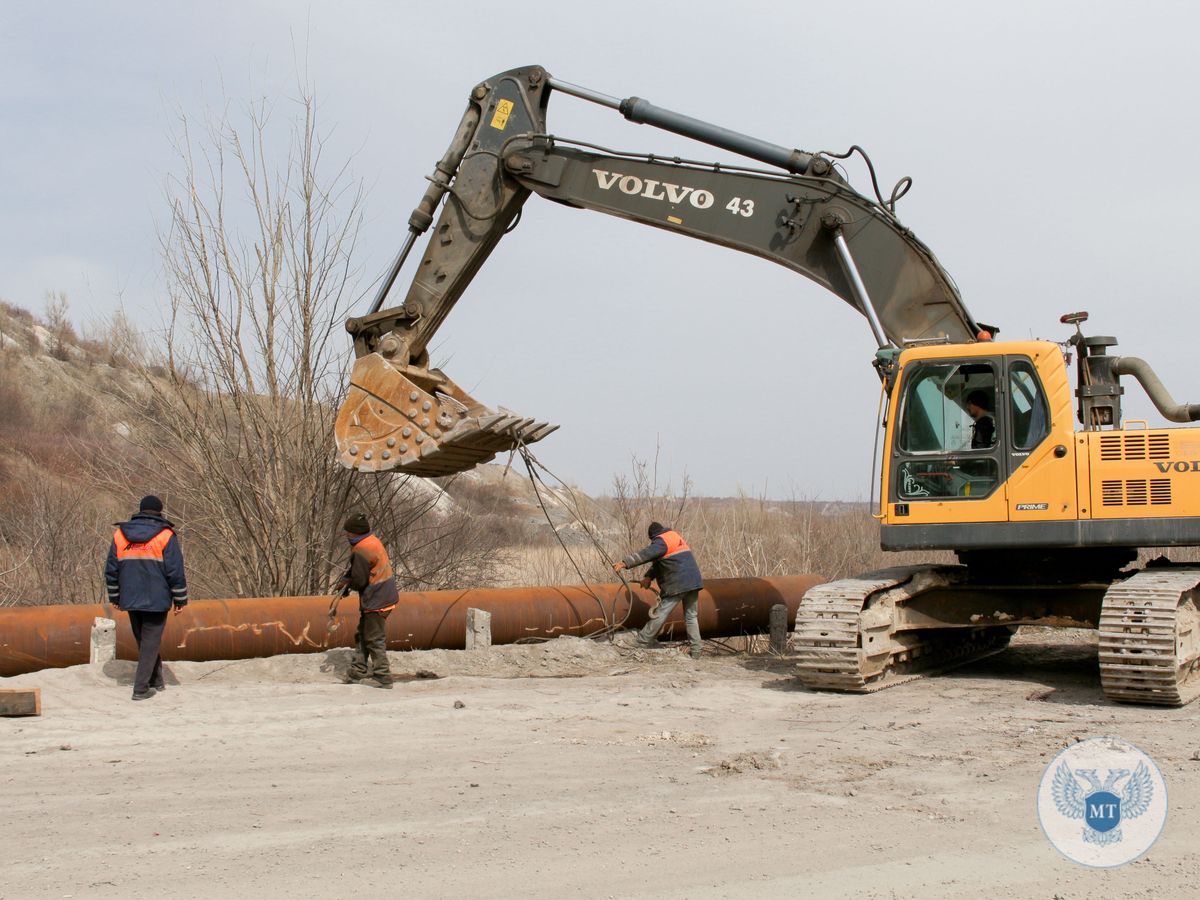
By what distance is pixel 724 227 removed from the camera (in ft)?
36.6

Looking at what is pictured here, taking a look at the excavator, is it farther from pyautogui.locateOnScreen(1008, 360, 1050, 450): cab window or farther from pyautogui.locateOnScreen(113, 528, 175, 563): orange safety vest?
pyautogui.locateOnScreen(113, 528, 175, 563): orange safety vest

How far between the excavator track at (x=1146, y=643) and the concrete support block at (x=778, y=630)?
4157 millimetres

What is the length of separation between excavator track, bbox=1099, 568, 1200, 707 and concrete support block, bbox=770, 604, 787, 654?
13.6 ft

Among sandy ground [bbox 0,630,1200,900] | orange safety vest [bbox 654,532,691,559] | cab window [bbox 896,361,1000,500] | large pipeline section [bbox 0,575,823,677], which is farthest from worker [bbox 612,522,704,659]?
cab window [bbox 896,361,1000,500]

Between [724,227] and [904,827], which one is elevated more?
[724,227]

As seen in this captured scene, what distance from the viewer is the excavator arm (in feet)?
34.8

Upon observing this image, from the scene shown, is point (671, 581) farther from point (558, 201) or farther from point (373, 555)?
point (558, 201)

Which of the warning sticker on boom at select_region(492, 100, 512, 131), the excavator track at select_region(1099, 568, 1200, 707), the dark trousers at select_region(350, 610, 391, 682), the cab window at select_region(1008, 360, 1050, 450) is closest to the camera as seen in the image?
the excavator track at select_region(1099, 568, 1200, 707)

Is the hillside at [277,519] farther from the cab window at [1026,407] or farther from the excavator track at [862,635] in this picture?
the cab window at [1026,407]

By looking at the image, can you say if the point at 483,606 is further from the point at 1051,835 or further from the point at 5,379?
the point at 5,379

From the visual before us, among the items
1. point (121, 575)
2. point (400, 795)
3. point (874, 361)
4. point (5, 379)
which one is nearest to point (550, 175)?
point (874, 361)

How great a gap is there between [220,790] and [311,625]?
14.8 ft

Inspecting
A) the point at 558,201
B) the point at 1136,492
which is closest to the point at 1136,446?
the point at 1136,492

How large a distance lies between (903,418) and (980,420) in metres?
0.63
